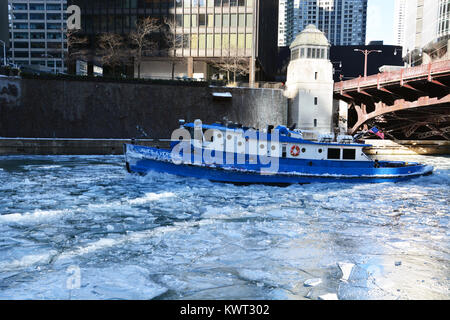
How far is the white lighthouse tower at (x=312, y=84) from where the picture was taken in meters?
45.8

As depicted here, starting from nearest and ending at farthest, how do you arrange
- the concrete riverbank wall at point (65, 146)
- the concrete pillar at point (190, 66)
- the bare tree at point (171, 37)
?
the concrete riverbank wall at point (65, 146), the bare tree at point (171, 37), the concrete pillar at point (190, 66)

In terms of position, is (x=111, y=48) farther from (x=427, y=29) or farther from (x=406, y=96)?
(x=427, y=29)

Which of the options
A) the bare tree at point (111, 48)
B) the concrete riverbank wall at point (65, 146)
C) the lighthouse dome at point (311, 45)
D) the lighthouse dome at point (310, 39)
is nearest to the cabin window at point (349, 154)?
the concrete riverbank wall at point (65, 146)

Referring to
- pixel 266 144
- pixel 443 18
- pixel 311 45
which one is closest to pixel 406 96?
pixel 311 45

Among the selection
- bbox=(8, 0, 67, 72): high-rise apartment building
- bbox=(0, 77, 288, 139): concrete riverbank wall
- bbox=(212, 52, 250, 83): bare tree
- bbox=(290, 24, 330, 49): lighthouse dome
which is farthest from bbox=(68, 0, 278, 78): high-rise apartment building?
bbox=(8, 0, 67, 72): high-rise apartment building

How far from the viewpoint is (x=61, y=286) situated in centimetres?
886

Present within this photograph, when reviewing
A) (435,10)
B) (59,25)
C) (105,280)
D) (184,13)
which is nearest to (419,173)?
(105,280)

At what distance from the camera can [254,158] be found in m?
23.8

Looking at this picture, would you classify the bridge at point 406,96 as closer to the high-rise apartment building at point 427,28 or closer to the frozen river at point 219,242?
the frozen river at point 219,242

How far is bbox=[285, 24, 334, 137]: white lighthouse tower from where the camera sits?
45.8 metres

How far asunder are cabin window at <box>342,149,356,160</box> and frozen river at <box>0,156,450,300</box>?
2.83 meters

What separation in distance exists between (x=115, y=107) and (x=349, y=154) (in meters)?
26.4

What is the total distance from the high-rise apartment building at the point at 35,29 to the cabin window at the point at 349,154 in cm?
9226

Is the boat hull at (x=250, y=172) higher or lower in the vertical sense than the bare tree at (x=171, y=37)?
lower
